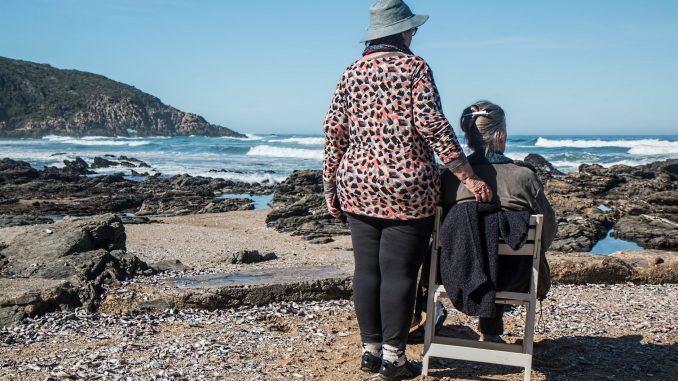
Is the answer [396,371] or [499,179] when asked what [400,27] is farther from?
[396,371]

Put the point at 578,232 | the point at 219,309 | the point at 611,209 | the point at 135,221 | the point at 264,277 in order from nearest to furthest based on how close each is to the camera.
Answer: the point at 219,309 < the point at 264,277 < the point at 578,232 < the point at 135,221 < the point at 611,209

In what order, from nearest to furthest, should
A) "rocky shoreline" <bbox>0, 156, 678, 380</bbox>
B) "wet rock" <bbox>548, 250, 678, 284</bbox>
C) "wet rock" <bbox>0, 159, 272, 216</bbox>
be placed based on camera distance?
"rocky shoreline" <bbox>0, 156, 678, 380</bbox>, "wet rock" <bbox>548, 250, 678, 284</bbox>, "wet rock" <bbox>0, 159, 272, 216</bbox>

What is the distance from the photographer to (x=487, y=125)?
3674 mm

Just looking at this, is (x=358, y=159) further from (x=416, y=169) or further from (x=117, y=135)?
(x=117, y=135)

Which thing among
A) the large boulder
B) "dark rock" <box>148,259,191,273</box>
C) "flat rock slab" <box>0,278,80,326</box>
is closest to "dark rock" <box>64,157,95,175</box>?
the large boulder

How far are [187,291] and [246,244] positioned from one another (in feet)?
19.6

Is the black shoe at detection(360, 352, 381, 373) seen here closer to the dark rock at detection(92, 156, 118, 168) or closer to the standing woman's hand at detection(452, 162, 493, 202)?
the standing woman's hand at detection(452, 162, 493, 202)

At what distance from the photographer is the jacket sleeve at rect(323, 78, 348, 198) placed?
371 cm

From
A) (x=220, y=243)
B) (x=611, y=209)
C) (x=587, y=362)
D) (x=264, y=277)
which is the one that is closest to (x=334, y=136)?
(x=587, y=362)

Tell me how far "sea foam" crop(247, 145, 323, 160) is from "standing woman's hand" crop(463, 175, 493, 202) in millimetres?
42387

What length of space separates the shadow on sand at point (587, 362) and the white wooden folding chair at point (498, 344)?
8.5 inches

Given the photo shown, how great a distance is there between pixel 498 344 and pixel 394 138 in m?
1.30

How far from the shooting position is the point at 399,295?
12.1ft

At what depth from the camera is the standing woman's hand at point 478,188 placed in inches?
138
